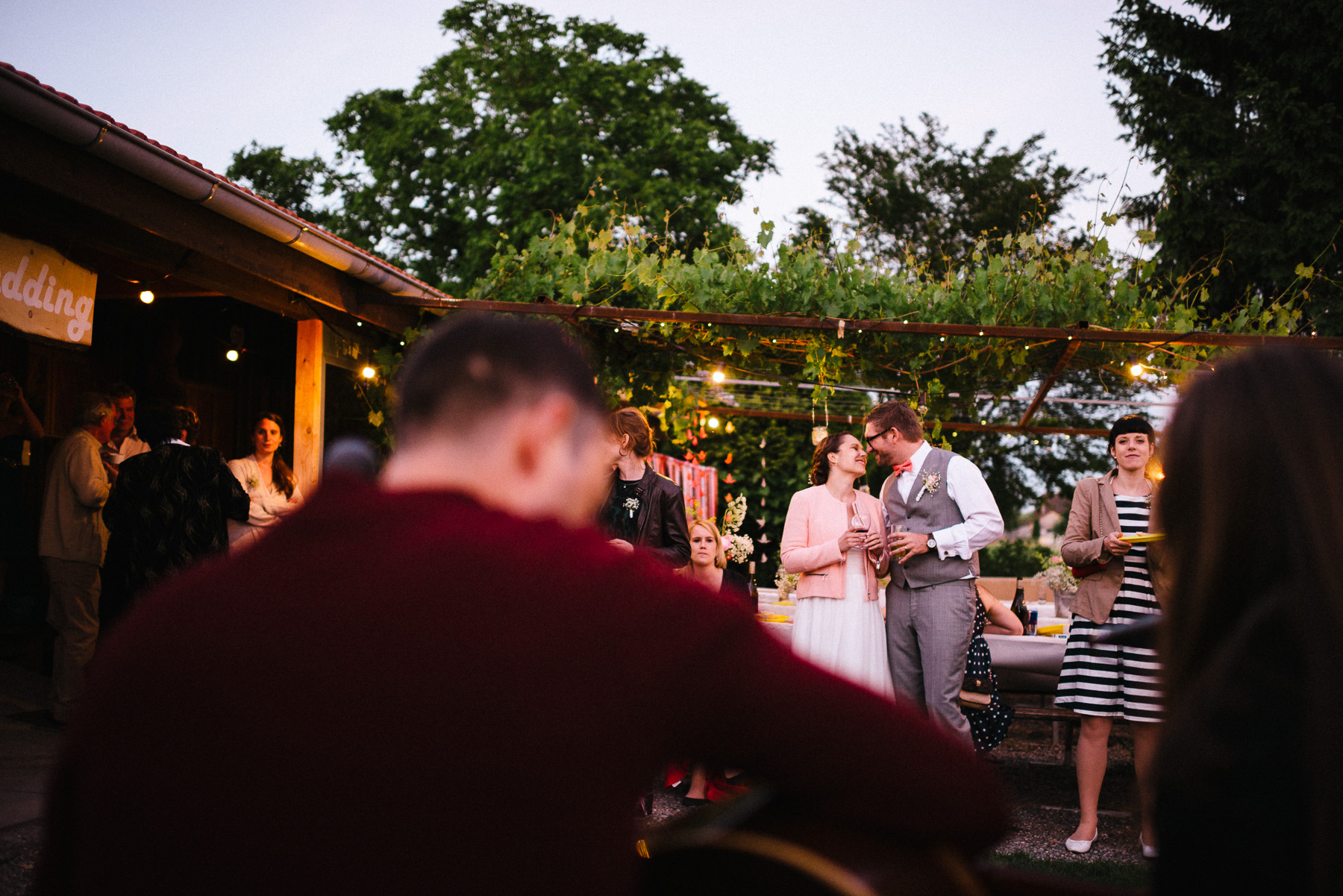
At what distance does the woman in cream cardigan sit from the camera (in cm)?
460

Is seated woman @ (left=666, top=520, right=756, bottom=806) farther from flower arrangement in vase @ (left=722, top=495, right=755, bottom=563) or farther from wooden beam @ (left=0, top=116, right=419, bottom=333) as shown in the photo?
wooden beam @ (left=0, top=116, right=419, bottom=333)

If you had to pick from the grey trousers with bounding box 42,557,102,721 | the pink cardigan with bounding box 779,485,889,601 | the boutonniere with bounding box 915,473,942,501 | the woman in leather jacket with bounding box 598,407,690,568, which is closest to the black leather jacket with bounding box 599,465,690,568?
the woman in leather jacket with bounding box 598,407,690,568

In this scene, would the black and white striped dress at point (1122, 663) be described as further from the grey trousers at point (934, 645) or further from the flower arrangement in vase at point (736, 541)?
the flower arrangement in vase at point (736, 541)

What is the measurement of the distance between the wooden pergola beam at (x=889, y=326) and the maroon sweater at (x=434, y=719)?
17.0 ft

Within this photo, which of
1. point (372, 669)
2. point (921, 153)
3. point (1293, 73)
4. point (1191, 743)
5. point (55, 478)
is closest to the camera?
point (372, 669)

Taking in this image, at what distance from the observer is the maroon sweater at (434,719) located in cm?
81

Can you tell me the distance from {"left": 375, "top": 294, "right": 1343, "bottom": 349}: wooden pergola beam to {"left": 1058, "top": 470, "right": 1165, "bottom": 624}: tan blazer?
1811 millimetres

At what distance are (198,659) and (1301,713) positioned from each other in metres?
1.06

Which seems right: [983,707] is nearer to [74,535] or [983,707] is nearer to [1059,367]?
[1059,367]

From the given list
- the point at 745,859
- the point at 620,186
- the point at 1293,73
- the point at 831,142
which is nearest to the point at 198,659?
the point at 745,859

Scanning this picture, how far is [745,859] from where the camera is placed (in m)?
0.90

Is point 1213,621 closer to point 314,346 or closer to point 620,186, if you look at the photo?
point 314,346

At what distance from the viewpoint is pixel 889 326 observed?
6.06m

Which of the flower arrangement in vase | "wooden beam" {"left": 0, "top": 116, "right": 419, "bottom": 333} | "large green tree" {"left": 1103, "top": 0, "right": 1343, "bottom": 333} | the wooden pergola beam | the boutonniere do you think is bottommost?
the flower arrangement in vase
